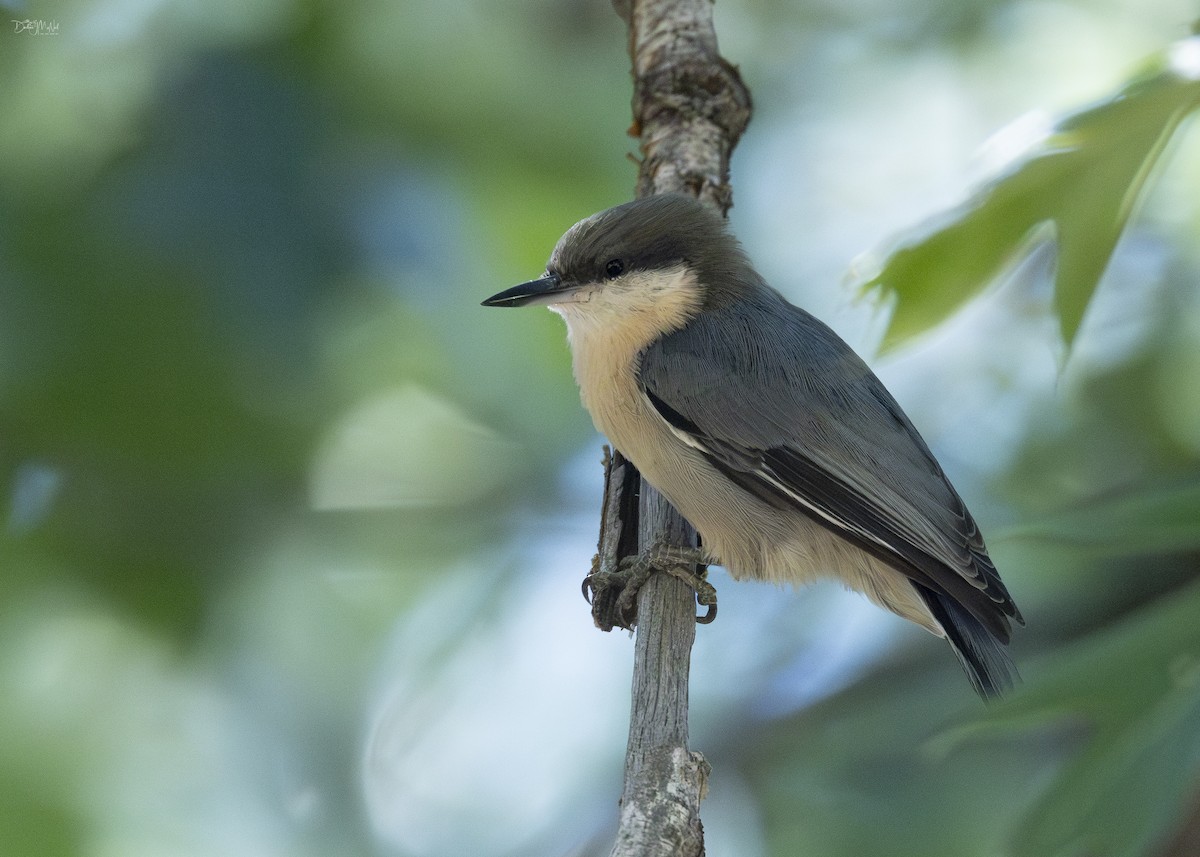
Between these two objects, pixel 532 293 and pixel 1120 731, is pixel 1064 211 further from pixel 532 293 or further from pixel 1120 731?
pixel 532 293

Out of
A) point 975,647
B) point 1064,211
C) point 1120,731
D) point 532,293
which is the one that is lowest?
point 1120,731

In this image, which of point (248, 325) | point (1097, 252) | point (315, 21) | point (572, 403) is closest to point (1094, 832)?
point (1097, 252)

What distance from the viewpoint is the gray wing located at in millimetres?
1744

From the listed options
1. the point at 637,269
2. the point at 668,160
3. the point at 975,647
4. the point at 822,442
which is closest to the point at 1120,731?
the point at 975,647

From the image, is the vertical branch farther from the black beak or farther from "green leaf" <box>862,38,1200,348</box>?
"green leaf" <box>862,38,1200,348</box>

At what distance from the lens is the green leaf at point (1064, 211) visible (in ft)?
5.09

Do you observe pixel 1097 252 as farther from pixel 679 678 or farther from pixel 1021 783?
pixel 1021 783

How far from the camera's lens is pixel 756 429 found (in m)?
1.84

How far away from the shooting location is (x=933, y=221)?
1.71 meters

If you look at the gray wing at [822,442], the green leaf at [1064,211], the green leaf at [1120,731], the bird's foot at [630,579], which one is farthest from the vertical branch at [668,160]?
the green leaf at [1064,211]

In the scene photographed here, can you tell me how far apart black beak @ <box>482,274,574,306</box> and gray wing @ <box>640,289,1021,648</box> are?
0.65ft

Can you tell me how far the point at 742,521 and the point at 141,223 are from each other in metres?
1.34

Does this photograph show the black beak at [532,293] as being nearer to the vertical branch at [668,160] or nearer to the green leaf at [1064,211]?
the vertical branch at [668,160]

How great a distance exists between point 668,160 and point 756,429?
21.6 inches
